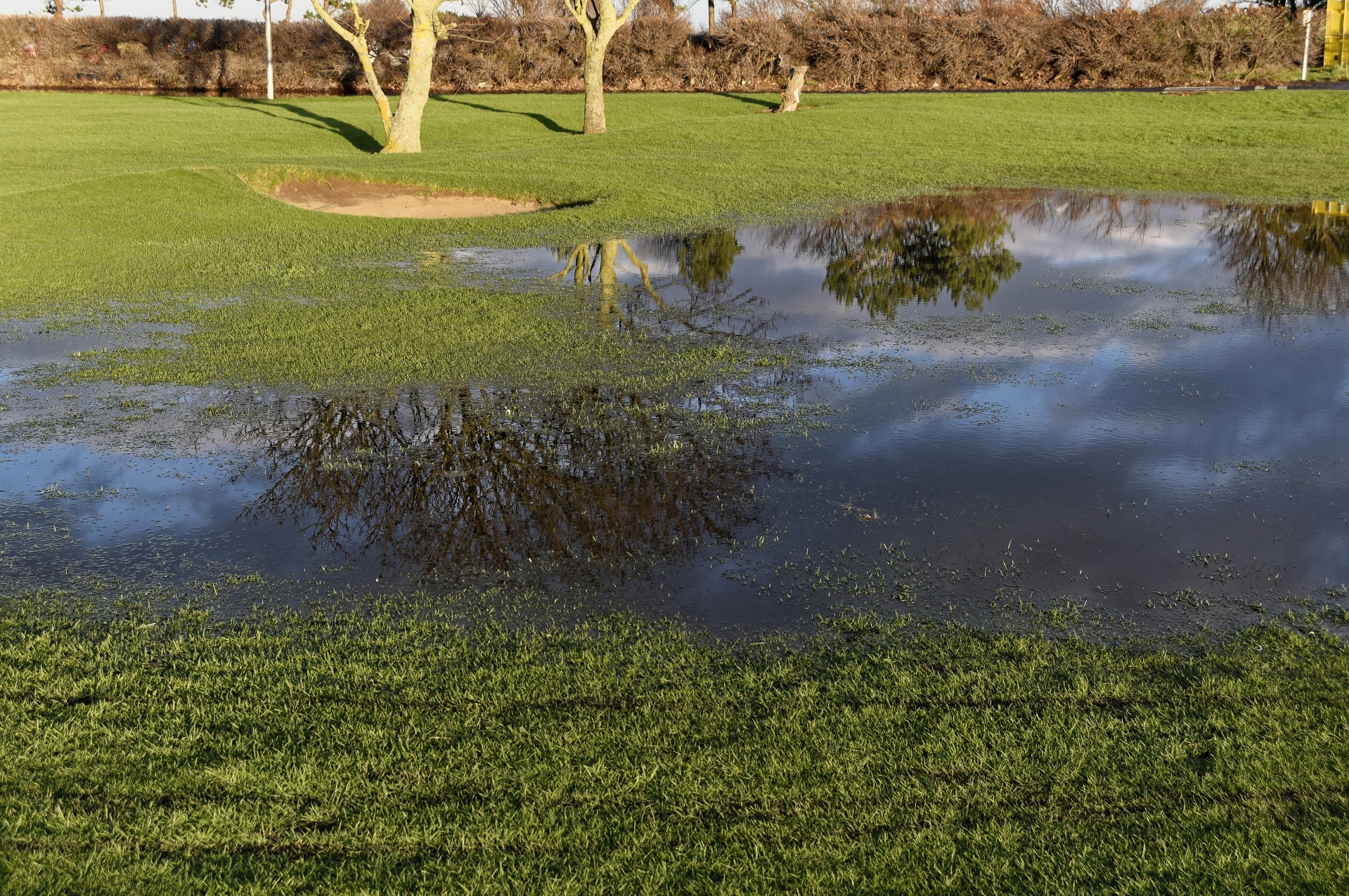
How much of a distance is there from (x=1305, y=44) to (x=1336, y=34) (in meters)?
5.14

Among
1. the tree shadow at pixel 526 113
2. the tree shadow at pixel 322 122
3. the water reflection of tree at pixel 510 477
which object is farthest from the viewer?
the tree shadow at pixel 526 113

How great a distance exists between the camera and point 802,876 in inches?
148

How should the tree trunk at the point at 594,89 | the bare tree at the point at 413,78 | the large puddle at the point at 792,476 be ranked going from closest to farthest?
the large puddle at the point at 792,476 < the bare tree at the point at 413,78 < the tree trunk at the point at 594,89

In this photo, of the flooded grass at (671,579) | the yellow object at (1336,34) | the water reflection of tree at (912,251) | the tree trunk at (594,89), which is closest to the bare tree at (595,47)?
the tree trunk at (594,89)

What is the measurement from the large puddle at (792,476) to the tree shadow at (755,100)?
28.0m

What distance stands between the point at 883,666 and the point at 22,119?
36264 mm

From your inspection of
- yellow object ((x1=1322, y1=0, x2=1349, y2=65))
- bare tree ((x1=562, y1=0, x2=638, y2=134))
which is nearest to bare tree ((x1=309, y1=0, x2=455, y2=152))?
bare tree ((x1=562, y1=0, x2=638, y2=134))

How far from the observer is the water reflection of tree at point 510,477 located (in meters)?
6.37

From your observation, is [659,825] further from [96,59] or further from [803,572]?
[96,59]

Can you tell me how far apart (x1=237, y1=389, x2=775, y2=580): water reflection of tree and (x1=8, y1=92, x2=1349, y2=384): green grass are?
1.06m

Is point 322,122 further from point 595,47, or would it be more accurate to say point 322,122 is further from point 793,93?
point 793,93

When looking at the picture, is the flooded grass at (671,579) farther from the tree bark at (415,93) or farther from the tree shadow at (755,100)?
the tree shadow at (755,100)

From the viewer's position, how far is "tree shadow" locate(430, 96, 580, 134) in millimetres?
33500

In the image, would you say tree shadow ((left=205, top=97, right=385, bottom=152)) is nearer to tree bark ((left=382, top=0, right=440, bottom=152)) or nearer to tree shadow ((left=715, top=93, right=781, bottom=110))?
tree bark ((left=382, top=0, right=440, bottom=152))
